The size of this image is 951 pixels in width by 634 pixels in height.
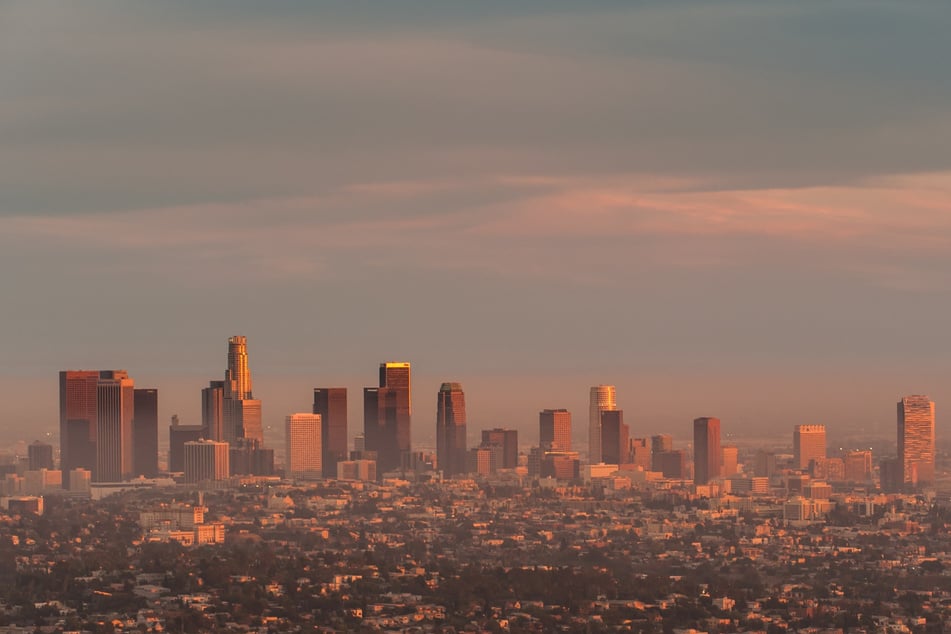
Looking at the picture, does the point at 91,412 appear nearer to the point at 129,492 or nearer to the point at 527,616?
the point at 129,492

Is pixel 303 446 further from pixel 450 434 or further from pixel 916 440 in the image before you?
pixel 916 440

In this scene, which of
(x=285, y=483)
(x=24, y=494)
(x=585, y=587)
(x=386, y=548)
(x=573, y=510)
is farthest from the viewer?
(x=285, y=483)

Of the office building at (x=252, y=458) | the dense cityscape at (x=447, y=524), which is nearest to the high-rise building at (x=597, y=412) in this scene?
the dense cityscape at (x=447, y=524)

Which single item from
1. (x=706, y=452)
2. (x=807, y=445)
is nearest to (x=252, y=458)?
(x=706, y=452)

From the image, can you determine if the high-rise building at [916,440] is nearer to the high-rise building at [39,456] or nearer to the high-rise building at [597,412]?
the high-rise building at [597,412]

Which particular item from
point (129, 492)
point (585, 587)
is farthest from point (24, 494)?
point (585, 587)

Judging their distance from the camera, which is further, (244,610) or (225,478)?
(225,478)
